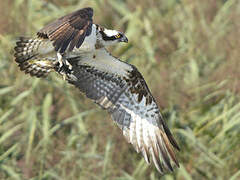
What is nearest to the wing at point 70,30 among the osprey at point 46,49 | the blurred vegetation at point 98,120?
the osprey at point 46,49

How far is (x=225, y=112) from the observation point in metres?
8.21

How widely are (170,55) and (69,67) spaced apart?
3.07 m

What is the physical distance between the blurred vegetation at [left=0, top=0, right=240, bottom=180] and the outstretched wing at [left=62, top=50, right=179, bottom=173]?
2.18ft

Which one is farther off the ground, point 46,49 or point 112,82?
point 46,49

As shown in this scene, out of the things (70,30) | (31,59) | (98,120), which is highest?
(70,30)

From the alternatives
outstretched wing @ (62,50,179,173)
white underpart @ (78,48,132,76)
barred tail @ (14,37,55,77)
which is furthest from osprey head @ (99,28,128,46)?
barred tail @ (14,37,55,77)

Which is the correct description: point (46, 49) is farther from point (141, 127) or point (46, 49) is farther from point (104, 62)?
point (141, 127)

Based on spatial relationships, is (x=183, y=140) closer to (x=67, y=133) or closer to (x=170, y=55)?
(x=67, y=133)

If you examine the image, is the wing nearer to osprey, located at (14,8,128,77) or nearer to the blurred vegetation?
osprey, located at (14,8,128,77)

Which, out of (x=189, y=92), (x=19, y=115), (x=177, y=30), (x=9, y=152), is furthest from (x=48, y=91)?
(x=177, y=30)

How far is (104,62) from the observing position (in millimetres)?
7258

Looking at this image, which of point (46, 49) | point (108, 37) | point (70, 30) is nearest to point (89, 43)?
point (108, 37)

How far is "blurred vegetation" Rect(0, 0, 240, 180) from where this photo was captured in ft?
26.1

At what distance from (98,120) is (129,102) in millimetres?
826
